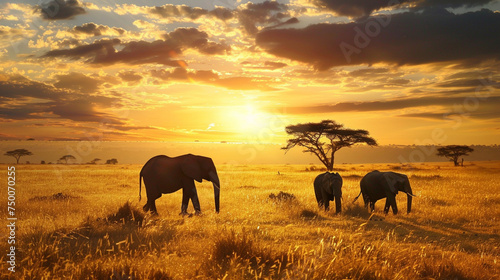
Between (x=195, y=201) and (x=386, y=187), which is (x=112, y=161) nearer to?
(x=195, y=201)

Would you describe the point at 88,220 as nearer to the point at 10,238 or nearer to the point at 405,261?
the point at 10,238

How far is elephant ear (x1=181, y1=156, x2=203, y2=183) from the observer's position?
1327cm

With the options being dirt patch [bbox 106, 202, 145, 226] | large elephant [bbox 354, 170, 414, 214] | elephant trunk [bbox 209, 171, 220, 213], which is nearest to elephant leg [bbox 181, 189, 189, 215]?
elephant trunk [bbox 209, 171, 220, 213]

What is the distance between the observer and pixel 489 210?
48.4 feet

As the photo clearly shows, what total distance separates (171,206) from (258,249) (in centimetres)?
1002

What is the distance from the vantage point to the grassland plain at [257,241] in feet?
16.7

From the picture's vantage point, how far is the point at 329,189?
14.6 meters

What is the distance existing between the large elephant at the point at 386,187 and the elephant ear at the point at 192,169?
6.93m

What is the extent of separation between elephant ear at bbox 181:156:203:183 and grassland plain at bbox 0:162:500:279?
1520 mm

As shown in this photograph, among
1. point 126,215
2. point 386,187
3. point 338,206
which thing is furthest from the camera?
point 386,187

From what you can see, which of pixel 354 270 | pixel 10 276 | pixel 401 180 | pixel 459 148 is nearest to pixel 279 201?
pixel 401 180

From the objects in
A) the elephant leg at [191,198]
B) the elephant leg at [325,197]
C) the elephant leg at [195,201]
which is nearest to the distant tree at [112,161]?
the elephant leg at [191,198]

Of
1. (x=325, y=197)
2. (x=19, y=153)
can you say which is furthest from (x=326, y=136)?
(x=19, y=153)

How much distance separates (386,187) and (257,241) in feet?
30.2
